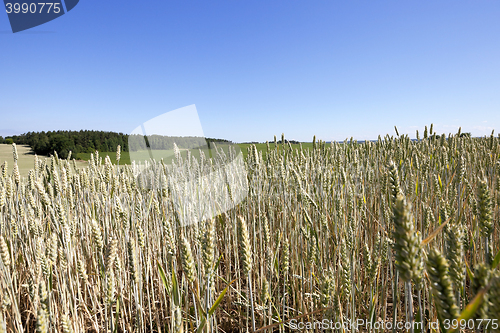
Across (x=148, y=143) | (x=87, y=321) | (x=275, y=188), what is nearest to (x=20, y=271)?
(x=87, y=321)

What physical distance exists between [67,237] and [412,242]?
48.8 inches

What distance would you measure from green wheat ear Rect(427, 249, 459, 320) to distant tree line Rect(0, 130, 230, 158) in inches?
102

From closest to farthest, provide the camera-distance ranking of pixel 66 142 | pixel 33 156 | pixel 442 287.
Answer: pixel 442 287, pixel 33 156, pixel 66 142

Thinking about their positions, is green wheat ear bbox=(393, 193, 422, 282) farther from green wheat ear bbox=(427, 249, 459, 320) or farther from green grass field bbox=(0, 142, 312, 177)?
green grass field bbox=(0, 142, 312, 177)

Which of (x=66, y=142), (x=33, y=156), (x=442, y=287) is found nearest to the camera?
(x=442, y=287)

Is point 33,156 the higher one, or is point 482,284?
Answer: point 33,156

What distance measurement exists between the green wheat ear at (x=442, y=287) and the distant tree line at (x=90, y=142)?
8.48 ft

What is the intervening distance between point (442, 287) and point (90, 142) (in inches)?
282

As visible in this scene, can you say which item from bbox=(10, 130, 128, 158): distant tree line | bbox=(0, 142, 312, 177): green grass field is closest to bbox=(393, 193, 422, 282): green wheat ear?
bbox=(0, 142, 312, 177): green grass field

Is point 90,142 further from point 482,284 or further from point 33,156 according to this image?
point 482,284

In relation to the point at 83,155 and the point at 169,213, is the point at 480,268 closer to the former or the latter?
the point at 169,213

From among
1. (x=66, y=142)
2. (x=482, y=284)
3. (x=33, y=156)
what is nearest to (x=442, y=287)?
(x=482, y=284)

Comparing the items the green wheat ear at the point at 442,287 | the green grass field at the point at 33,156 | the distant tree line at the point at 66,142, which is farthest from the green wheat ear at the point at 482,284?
the distant tree line at the point at 66,142

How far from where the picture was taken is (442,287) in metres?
0.39
